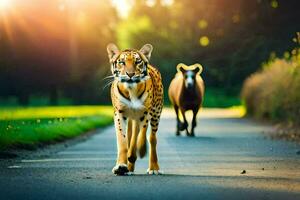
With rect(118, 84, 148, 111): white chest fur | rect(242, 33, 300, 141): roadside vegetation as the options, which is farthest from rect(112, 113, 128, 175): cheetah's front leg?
rect(242, 33, 300, 141): roadside vegetation

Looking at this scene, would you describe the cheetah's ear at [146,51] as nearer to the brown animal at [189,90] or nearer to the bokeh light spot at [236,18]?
the brown animal at [189,90]

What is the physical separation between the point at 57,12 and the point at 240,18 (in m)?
37.6

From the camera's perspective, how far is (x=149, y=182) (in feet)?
40.4

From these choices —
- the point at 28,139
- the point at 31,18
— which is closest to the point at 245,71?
the point at 28,139

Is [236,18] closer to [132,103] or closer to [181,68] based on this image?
[181,68]

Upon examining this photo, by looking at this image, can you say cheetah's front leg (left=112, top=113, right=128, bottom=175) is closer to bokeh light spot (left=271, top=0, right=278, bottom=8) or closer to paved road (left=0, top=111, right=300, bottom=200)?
paved road (left=0, top=111, right=300, bottom=200)

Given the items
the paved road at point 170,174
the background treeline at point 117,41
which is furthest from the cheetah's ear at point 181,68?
the background treeline at point 117,41

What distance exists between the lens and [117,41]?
3770 inches

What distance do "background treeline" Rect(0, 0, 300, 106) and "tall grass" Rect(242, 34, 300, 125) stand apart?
1.53 metres

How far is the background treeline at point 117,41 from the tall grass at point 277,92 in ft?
5.02

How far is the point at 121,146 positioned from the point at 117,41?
82475 millimetres

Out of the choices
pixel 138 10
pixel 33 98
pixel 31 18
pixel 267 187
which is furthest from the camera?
pixel 138 10

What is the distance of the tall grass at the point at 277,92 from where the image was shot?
2911 centimetres

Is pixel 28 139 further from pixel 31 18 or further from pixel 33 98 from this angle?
pixel 33 98
